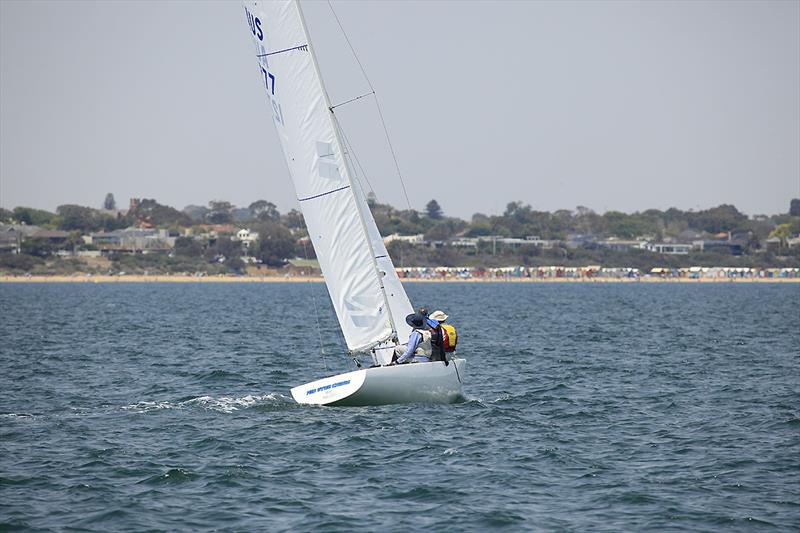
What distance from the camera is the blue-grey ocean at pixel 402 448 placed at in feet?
49.9

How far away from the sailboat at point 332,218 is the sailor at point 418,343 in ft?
1.28

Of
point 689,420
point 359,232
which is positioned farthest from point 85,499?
point 689,420

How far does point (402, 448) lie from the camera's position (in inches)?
758

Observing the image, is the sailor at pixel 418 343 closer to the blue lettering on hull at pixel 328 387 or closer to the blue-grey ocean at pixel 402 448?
the blue-grey ocean at pixel 402 448

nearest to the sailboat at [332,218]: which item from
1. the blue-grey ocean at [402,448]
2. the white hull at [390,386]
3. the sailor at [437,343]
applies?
the white hull at [390,386]

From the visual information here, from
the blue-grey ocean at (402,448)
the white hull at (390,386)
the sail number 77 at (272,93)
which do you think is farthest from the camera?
the sail number 77 at (272,93)

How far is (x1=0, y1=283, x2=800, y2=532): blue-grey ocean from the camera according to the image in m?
15.2

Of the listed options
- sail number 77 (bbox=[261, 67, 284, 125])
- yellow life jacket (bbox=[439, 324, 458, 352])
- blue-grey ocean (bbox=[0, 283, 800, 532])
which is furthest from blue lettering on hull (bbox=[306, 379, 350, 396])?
sail number 77 (bbox=[261, 67, 284, 125])

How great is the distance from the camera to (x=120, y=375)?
103 feet

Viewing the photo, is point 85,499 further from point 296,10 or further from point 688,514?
point 296,10

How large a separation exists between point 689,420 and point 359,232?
25.8 ft

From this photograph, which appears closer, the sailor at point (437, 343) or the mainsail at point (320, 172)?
the mainsail at point (320, 172)

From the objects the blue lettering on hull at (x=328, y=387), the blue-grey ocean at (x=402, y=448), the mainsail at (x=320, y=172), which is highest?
the mainsail at (x=320, y=172)

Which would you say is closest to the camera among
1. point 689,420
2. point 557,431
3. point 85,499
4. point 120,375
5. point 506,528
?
point 506,528
